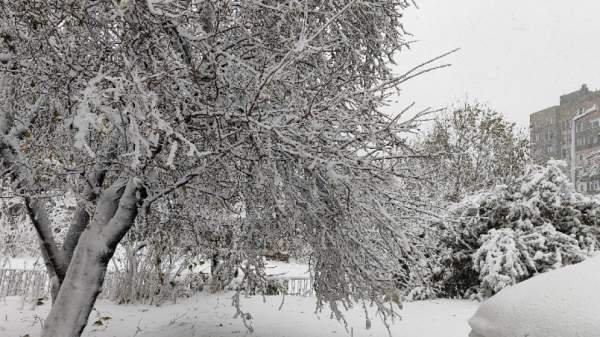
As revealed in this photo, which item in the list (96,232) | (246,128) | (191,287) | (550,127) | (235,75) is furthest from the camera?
(550,127)

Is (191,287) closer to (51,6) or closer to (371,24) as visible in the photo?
(371,24)

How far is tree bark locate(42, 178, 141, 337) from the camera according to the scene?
4.32 m

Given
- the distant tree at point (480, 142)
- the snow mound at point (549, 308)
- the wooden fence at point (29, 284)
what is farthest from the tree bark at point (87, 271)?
the distant tree at point (480, 142)

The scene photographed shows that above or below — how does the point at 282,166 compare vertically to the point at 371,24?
below

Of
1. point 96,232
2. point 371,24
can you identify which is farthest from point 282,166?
point 371,24

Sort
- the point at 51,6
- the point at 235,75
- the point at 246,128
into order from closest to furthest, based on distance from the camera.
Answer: the point at 246,128
the point at 51,6
the point at 235,75

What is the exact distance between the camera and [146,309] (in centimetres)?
845

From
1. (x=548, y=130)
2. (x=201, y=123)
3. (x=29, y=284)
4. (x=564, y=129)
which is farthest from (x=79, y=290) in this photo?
(x=548, y=130)

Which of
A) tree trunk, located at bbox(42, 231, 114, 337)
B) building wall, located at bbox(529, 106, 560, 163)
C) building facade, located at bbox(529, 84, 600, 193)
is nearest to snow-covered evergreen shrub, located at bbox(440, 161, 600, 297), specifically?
tree trunk, located at bbox(42, 231, 114, 337)

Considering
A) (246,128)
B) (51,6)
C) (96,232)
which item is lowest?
(96,232)

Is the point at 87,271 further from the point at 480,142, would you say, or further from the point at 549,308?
the point at 480,142

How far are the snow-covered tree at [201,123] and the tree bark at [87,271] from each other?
0.04 ft

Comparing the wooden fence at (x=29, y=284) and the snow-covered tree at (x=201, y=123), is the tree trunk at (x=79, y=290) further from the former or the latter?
the wooden fence at (x=29, y=284)

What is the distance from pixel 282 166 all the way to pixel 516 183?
23.1ft
